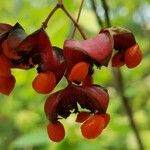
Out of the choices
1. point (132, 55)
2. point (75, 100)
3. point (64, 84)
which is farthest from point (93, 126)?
point (64, 84)

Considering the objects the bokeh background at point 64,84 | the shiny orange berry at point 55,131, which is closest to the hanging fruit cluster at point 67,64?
the shiny orange berry at point 55,131

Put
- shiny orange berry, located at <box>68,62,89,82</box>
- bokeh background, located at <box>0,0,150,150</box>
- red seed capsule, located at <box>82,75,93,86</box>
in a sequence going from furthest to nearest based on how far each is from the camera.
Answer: bokeh background, located at <box>0,0,150,150</box> → red seed capsule, located at <box>82,75,93,86</box> → shiny orange berry, located at <box>68,62,89,82</box>

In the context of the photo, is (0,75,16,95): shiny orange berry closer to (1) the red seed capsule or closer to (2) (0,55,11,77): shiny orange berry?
(2) (0,55,11,77): shiny orange berry

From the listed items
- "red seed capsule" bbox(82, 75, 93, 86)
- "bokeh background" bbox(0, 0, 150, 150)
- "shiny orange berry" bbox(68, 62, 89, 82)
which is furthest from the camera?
"bokeh background" bbox(0, 0, 150, 150)

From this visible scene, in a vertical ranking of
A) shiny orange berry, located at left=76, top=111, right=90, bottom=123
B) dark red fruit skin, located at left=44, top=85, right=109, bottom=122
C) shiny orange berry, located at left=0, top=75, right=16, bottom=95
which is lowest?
shiny orange berry, located at left=76, top=111, right=90, bottom=123

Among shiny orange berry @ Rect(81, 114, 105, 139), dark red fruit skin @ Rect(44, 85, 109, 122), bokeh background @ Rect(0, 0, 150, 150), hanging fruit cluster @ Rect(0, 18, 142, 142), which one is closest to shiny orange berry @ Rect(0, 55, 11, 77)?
hanging fruit cluster @ Rect(0, 18, 142, 142)

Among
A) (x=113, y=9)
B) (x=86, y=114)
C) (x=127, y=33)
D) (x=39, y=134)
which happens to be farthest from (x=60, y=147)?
(x=113, y=9)
